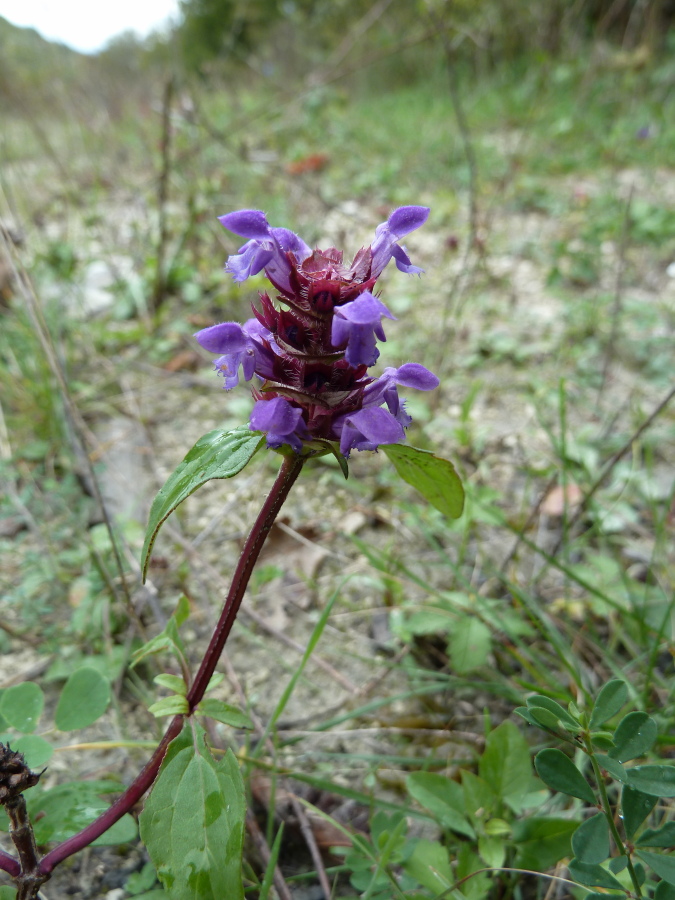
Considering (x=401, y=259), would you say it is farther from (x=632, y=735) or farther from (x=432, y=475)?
(x=632, y=735)

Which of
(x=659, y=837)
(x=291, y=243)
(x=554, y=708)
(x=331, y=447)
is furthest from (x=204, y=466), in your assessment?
(x=659, y=837)

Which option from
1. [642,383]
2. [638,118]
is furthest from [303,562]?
[638,118]

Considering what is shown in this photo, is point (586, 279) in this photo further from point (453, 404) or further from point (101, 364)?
point (101, 364)

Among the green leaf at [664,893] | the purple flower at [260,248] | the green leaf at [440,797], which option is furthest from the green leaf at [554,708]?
the purple flower at [260,248]

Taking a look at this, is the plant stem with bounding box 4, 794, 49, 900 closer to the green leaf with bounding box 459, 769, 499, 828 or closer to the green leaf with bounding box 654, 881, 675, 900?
the green leaf with bounding box 459, 769, 499, 828

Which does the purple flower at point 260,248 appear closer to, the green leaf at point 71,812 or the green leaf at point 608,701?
the green leaf at point 608,701
